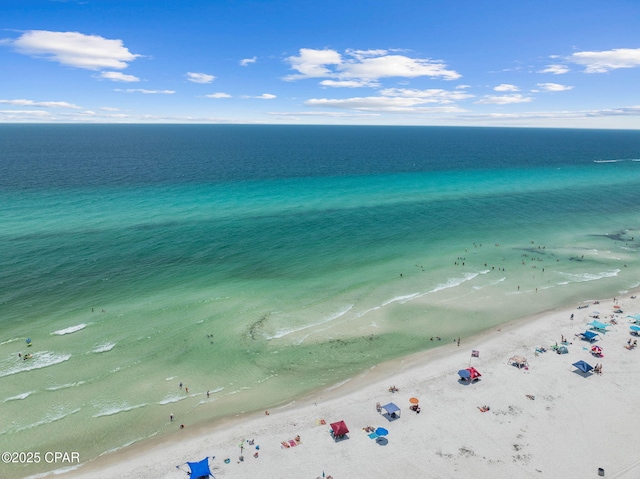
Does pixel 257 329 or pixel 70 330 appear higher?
pixel 70 330

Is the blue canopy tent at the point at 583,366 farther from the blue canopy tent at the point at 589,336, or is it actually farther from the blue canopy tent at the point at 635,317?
the blue canopy tent at the point at 635,317

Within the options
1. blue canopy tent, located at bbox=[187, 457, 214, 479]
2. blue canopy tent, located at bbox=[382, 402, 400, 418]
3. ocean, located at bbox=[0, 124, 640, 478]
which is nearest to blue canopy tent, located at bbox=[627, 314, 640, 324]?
ocean, located at bbox=[0, 124, 640, 478]

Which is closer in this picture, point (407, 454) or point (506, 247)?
point (407, 454)

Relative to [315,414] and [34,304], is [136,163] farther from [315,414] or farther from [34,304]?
[315,414]

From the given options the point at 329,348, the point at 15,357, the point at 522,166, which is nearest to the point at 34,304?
the point at 15,357

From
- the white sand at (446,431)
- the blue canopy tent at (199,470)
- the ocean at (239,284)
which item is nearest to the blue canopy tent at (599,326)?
the white sand at (446,431)

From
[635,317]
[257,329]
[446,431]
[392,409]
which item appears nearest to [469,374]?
[446,431]

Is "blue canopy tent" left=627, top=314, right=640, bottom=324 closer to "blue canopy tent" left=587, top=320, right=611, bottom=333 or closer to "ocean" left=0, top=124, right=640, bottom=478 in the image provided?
"blue canopy tent" left=587, top=320, right=611, bottom=333

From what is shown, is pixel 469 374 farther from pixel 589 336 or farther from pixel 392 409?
pixel 589 336
